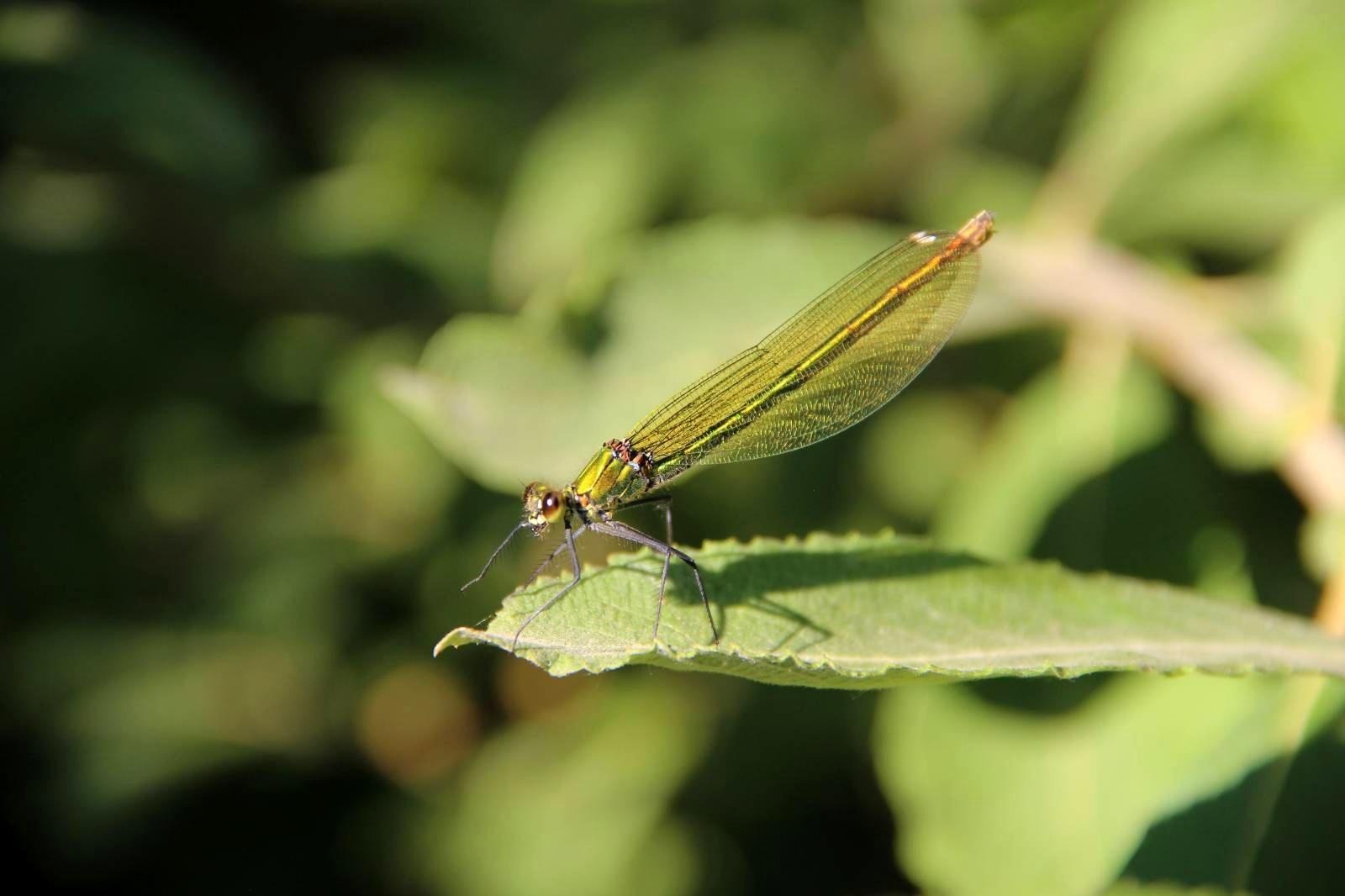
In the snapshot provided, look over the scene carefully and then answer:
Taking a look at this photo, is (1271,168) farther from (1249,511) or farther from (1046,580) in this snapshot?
(1046,580)

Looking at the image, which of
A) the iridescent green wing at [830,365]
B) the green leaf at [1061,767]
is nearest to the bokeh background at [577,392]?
the green leaf at [1061,767]

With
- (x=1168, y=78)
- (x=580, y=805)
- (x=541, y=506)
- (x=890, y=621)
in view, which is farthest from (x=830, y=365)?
(x=580, y=805)

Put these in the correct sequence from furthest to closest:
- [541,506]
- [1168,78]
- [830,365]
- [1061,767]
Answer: [1168,78]
[830,365]
[541,506]
[1061,767]

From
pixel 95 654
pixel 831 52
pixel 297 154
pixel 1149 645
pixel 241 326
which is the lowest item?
pixel 1149 645

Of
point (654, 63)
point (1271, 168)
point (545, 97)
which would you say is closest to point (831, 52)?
point (654, 63)

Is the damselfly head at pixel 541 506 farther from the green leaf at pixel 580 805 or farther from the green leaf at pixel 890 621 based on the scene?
the green leaf at pixel 580 805

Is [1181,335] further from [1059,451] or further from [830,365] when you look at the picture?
[830,365]
